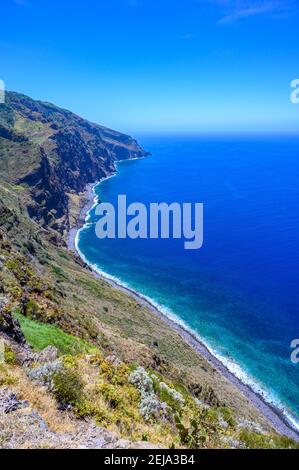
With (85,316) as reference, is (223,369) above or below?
below

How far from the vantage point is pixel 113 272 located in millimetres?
113625

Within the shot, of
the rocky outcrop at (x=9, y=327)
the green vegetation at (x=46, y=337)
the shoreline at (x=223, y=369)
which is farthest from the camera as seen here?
the shoreline at (x=223, y=369)

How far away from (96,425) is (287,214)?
172264mm

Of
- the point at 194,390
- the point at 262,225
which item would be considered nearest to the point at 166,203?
the point at 262,225

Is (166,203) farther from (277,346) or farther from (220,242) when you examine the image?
(277,346)

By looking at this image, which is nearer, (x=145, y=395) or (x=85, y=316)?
(x=145, y=395)

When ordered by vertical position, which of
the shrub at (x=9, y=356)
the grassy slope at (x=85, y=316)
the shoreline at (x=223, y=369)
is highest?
the shrub at (x=9, y=356)

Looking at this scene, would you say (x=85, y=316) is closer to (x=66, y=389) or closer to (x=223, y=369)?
(x=66, y=389)

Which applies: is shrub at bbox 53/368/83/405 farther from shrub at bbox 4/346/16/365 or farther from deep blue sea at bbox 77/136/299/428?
deep blue sea at bbox 77/136/299/428

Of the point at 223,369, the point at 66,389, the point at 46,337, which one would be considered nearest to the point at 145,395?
the point at 66,389

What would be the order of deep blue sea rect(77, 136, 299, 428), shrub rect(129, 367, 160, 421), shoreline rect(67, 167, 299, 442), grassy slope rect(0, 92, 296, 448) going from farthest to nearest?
1. deep blue sea rect(77, 136, 299, 428)
2. shoreline rect(67, 167, 299, 442)
3. grassy slope rect(0, 92, 296, 448)
4. shrub rect(129, 367, 160, 421)

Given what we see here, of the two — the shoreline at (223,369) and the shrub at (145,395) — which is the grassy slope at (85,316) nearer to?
the shoreline at (223,369)

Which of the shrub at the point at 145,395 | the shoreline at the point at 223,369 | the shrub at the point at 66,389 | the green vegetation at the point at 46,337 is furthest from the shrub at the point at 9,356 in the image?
the shoreline at the point at 223,369

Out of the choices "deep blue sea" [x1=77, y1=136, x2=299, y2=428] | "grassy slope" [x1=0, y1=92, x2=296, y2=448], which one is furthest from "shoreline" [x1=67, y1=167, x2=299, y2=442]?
"grassy slope" [x1=0, y1=92, x2=296, y2=448]
